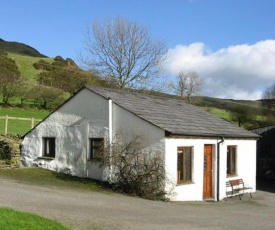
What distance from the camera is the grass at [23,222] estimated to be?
8.18 m

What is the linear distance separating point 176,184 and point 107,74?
26.5 metres

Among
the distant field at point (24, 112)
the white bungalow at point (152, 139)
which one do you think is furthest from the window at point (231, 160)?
the distant field at point (24, 112)

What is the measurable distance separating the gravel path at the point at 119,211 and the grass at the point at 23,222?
62 cm

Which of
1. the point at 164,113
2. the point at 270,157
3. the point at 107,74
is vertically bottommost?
the point at 270,157

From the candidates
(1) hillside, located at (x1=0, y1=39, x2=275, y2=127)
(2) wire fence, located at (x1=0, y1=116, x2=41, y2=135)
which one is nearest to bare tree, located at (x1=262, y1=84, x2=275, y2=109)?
(1) hillside, located at (x1=0, y1=39, x2=275, y2=127)

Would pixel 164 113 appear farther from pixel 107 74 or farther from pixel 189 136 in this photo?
pixel 107 74

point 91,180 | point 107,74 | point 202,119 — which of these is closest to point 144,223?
point 91,180

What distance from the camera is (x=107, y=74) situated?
139 feet

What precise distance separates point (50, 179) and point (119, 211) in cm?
666

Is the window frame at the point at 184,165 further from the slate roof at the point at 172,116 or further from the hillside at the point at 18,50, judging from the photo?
the hillside at the point at 18,50

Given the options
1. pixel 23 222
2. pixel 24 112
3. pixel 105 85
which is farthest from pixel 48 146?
pixel 24 112

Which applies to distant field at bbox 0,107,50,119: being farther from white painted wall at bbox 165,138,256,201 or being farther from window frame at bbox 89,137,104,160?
white painted wall at bbox 165,138,256,201

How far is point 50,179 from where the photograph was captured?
18.1m

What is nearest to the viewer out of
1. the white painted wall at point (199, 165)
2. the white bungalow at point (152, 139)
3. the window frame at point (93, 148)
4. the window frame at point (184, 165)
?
the white painted wall at point (199, 165)
